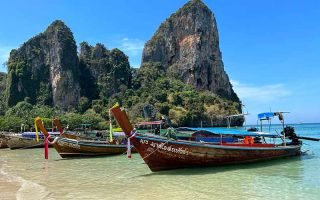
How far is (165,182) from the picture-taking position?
12930 millimetres

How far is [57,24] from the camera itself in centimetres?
9212

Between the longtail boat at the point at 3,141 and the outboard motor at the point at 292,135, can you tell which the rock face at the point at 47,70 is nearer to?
the longtail boat at the point at 3,141

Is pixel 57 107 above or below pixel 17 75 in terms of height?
below

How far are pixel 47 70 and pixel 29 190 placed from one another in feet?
283

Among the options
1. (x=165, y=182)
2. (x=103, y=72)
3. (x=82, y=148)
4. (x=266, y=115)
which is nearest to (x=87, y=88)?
(x=103, y=72)

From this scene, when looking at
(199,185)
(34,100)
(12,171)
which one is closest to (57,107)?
(34,100)

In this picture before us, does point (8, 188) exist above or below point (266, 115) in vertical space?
below

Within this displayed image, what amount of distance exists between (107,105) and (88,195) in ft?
263

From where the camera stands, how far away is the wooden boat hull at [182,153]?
14.6 m

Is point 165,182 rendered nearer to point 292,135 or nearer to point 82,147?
point 82,147

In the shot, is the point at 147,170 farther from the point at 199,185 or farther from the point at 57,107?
the point at 57,107

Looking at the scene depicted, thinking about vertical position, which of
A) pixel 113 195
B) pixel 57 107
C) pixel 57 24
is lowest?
pixel 113 195

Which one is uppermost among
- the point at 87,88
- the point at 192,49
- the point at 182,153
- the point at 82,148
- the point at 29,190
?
the point at 192,49

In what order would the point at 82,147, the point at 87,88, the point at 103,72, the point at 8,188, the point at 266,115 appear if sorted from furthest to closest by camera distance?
1. the point at 103,72
2. the point at 87,88
3. the point at 82,147
4. the point at 266,115
5. the point at 8,188
